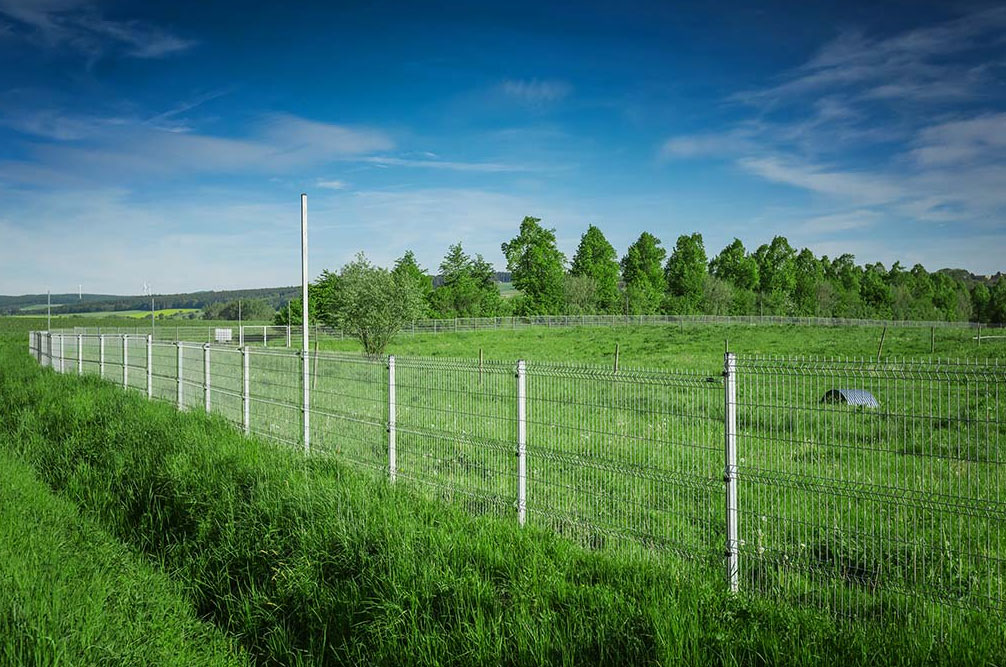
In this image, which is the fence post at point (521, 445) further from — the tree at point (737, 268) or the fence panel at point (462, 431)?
the tree at point (737, 268)

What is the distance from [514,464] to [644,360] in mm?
27483

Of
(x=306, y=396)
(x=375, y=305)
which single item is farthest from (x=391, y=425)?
(x=375, y=305)

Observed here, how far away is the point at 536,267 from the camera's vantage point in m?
93.0

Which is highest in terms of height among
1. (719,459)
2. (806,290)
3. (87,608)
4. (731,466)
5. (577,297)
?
(806,290)

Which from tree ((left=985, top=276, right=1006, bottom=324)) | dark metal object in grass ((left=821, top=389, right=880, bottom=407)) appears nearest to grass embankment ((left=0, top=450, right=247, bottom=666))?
dark metal object in grass ((left=821, top=389, right=880, bottom=407))

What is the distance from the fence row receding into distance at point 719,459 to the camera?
4.74 m

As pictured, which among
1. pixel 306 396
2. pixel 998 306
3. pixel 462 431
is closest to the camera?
pixel 462 431

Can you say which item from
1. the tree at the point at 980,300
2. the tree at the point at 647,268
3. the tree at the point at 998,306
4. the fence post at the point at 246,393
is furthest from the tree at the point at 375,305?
the tree at the point at 980,300

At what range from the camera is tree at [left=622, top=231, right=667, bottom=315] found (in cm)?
9712

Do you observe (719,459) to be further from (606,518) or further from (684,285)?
(684,285)

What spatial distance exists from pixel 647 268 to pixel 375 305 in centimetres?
6636

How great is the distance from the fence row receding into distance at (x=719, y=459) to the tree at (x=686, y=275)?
299 ft

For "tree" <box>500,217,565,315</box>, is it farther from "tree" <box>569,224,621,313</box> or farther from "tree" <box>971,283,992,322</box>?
"tree" <box>971,283,992,322</box>

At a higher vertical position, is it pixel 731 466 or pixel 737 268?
pixel 737 268
